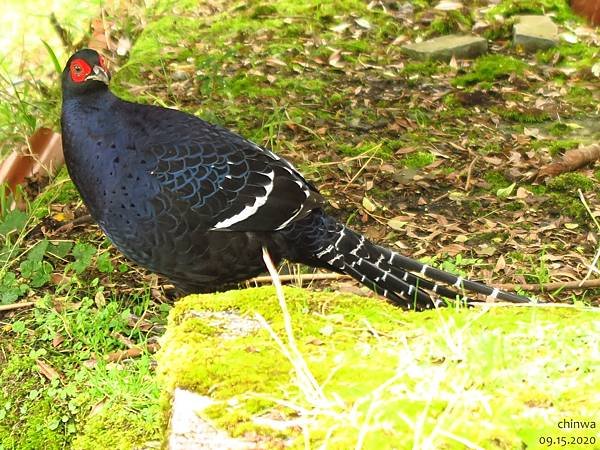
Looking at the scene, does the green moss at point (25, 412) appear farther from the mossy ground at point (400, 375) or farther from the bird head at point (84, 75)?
the mossy ground at point (400, 375)

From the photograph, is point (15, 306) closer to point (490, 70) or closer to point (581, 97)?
point (490, 70)

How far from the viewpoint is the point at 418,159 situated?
5469 millimetres

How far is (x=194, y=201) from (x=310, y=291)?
1226 mm

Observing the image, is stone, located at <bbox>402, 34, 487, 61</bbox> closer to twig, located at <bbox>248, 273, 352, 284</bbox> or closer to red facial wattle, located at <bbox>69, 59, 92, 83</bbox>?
twig, located at <bbox>248, 273, 352, 284</bbox>

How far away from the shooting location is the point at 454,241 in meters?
4.66

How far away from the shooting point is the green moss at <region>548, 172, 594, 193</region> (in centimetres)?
504

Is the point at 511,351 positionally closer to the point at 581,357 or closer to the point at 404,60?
the point at 581,357

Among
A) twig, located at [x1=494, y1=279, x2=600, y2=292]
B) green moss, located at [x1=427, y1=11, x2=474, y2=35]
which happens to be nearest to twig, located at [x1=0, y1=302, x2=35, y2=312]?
twig, located at [x1=494, y1=279, x2=600, y2=292]

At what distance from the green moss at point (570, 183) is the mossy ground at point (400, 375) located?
296 cm

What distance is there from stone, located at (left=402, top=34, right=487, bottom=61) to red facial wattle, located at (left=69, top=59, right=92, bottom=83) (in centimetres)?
366

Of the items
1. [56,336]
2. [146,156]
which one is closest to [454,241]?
[146,156]

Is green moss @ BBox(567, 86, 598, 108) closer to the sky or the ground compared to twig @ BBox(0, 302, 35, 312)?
closer to the ground

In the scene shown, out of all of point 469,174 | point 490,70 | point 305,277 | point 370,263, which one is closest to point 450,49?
point 490,70

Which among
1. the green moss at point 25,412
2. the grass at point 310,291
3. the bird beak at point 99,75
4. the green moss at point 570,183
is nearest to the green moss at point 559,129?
the grass at point 310,291
